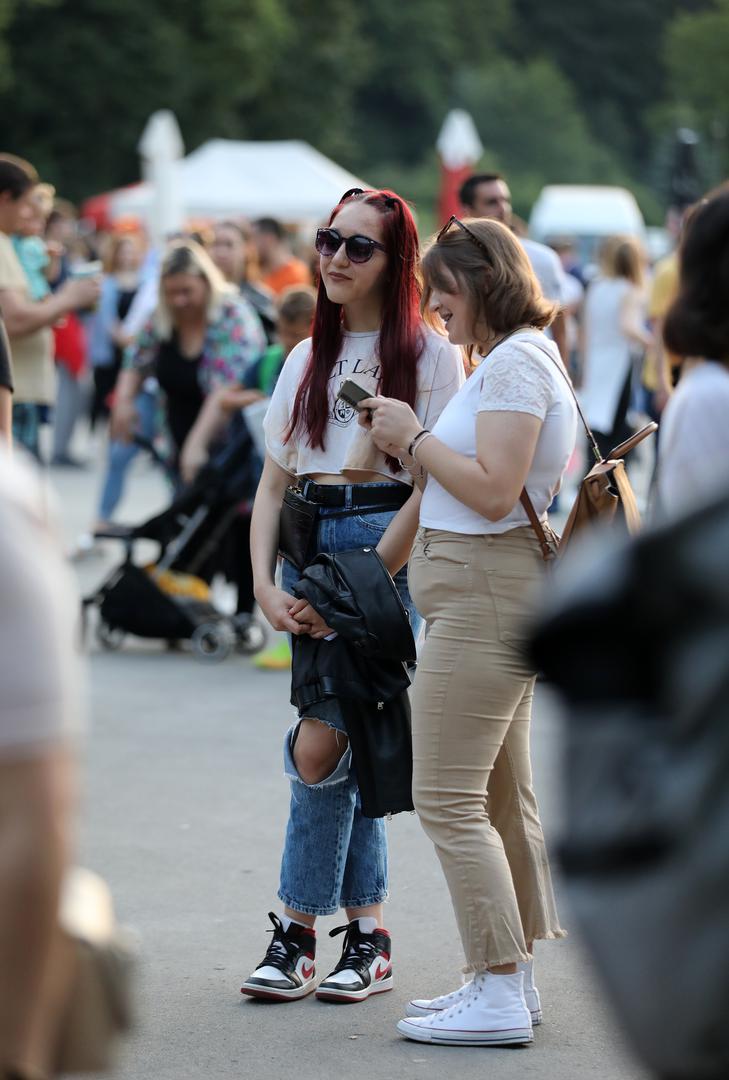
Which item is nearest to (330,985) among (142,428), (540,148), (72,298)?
(72,298)

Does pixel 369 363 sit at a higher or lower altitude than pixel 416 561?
higher

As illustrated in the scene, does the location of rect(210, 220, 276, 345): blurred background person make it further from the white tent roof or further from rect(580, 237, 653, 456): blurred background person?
the white tent roof

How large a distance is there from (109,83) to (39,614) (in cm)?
4561

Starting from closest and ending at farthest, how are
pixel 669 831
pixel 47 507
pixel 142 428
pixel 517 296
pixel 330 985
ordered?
1. pixel 669 831
2. pixel 47 507
3. pixel 517 296
4. pixel 330 985
5. pixel 142 428

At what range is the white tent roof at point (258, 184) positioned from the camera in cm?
2581

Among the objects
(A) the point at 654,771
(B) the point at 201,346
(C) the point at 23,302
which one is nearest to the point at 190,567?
(B) the point at 201,346

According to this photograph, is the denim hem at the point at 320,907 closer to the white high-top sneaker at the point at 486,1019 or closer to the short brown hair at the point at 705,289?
the white high-top sneaker at the point at 486,1019

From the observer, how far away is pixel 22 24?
45281 mm

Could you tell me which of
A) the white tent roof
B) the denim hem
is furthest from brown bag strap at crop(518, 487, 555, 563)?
the white tent roof

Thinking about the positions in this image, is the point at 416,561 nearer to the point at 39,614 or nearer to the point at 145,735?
the point at 39,614

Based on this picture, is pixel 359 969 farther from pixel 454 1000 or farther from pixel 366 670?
pixel 366 670

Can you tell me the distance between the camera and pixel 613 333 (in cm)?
1187

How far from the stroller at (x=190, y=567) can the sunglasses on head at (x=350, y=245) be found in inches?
157

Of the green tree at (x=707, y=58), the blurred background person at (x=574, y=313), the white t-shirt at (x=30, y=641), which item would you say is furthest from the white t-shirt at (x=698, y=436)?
the green tree at (x=707, y=58)
